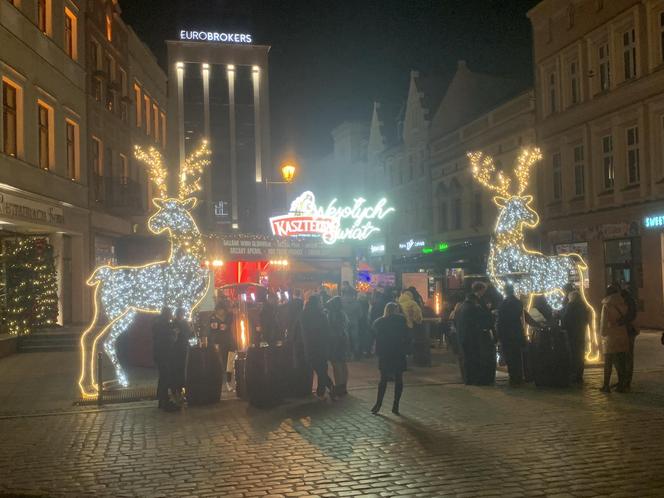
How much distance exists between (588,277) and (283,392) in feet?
61.3

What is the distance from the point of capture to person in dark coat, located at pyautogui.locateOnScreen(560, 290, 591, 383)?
13304 millimetres

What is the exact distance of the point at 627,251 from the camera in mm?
25641

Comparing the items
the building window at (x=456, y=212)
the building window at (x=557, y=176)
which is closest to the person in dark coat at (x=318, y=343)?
the building window at (x=557, y=176)

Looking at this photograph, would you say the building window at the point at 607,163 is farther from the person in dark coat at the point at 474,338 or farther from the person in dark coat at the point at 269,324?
the person in dark coat at the point at 269,324

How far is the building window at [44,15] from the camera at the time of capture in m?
22.9

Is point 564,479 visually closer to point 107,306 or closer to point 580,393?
point 580,393

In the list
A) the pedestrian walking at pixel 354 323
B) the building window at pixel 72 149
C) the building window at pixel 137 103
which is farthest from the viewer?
the building window at pixel 137 103

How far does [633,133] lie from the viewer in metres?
25.5

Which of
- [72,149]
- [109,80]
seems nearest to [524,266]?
[72,149]

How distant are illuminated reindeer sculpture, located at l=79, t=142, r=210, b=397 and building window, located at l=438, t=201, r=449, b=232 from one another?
26191 millimetres

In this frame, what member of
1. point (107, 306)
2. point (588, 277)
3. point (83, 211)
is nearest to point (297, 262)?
point (83, 211)

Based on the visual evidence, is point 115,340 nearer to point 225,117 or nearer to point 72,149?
point 72,149

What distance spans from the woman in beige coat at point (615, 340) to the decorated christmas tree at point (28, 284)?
617 inches

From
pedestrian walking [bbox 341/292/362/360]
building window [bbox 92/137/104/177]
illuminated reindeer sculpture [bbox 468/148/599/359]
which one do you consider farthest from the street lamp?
building window [bbox 92/137/104/177]
